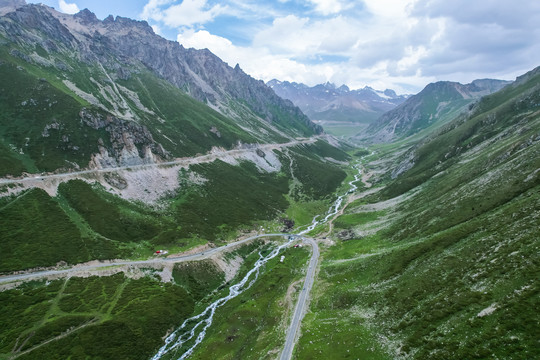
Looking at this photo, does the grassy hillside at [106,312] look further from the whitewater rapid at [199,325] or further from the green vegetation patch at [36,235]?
the green vegetation patch at [36,235]

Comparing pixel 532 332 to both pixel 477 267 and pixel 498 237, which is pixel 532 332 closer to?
pixel 477 267

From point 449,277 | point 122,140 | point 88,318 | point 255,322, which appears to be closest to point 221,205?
point 122,140

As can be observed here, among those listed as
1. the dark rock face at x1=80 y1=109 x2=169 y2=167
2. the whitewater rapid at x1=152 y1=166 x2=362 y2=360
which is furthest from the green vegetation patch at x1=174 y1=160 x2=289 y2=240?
the dark rock face at x1=80 y1=109 x2=169 y2=167

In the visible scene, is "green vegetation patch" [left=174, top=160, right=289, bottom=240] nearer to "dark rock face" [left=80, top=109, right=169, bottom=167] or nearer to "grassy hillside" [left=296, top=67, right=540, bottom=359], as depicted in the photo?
"dark rock face" [left=80, top=109, right=169, bottom=167]

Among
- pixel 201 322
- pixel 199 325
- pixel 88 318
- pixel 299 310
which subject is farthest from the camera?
pixel 201 322

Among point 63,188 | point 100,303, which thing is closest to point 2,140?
point 63,188

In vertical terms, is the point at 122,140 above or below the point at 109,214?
above

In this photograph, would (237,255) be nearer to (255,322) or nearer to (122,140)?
(255,322)

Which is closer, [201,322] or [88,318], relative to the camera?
[88,318]
